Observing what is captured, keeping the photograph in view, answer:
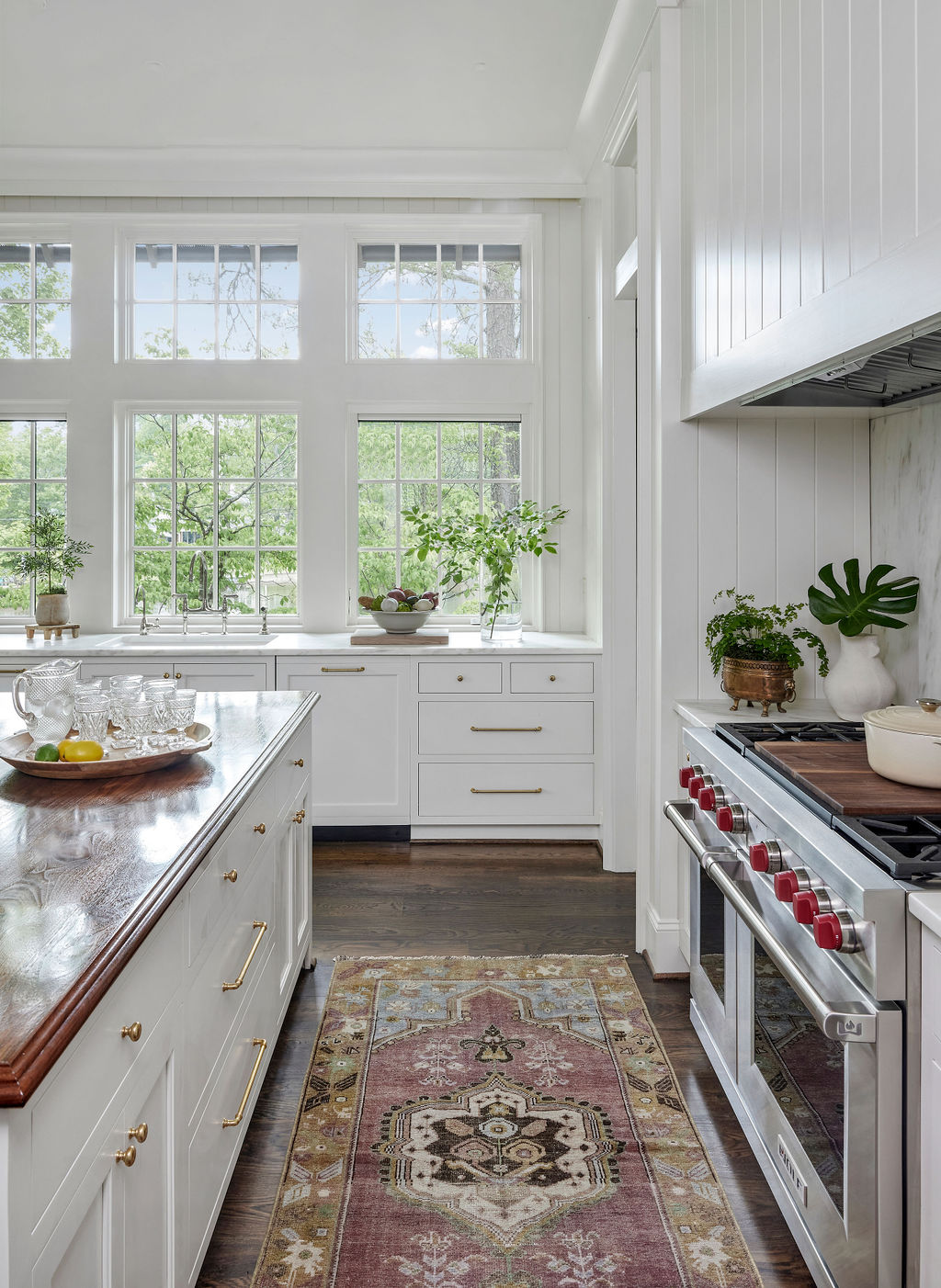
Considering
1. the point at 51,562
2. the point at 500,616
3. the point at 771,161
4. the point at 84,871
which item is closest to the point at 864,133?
the point at 771,161

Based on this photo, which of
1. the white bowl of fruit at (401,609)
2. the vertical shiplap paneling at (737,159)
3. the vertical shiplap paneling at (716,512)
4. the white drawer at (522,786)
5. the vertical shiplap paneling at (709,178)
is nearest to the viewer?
the vertical shiplap paneling at (737,159)

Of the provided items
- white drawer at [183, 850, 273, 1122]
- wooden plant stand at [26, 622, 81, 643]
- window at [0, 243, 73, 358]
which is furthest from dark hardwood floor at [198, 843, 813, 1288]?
window at [0, 243, 73, 358]

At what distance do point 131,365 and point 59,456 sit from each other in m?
0.58

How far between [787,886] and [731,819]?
41 cm

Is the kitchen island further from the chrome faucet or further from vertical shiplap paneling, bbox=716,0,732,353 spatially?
the chrome faucet

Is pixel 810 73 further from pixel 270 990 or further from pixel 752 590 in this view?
pixel 270 990

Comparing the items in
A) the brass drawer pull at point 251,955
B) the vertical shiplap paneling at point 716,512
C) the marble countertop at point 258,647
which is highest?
the vertical shiplap paneling at point 716,512

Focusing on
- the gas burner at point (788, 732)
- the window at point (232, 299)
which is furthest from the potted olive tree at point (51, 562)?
the gas burner at point (788, 732)

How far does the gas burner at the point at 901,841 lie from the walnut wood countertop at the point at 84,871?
99 centimetres

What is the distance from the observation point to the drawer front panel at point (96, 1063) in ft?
3.00

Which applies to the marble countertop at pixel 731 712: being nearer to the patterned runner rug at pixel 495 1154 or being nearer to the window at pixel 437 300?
the patterned runner rug at pixel 495 1154

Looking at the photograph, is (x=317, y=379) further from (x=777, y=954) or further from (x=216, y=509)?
(x=777, y=954)

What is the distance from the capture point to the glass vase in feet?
14.2

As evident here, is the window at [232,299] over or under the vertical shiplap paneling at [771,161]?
over
